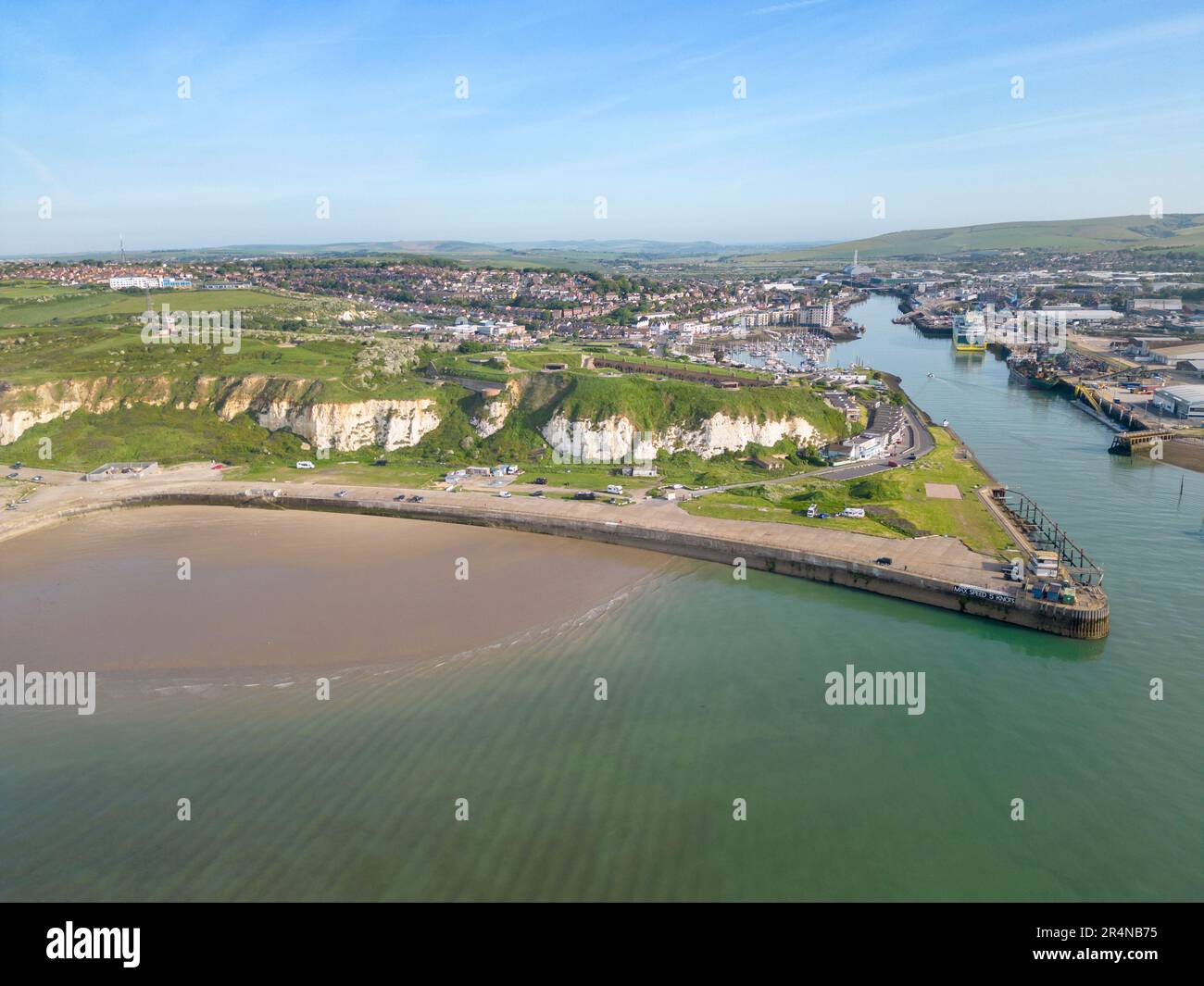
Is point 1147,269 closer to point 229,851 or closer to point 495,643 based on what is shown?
point 495,643

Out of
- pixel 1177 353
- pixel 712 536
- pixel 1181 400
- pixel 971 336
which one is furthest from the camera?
pixel 971 336

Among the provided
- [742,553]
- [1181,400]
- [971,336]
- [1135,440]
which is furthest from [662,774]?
[971,336]

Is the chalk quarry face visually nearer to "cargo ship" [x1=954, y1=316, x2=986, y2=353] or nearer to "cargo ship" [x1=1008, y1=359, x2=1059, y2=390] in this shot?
"cargo ship" [x1=1008, y1=359, x2=1059, y2=390]

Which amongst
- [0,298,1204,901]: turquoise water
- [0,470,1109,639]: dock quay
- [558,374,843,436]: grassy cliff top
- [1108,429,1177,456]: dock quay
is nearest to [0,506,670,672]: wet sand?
[0,470,1109,639]: dock quay

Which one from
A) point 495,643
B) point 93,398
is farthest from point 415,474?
point 93,398

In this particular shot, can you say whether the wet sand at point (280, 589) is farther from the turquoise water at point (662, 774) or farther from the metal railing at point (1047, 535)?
the metal railing at point (1047, 535)

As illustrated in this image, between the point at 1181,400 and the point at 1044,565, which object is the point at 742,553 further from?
the point at 1181,400
